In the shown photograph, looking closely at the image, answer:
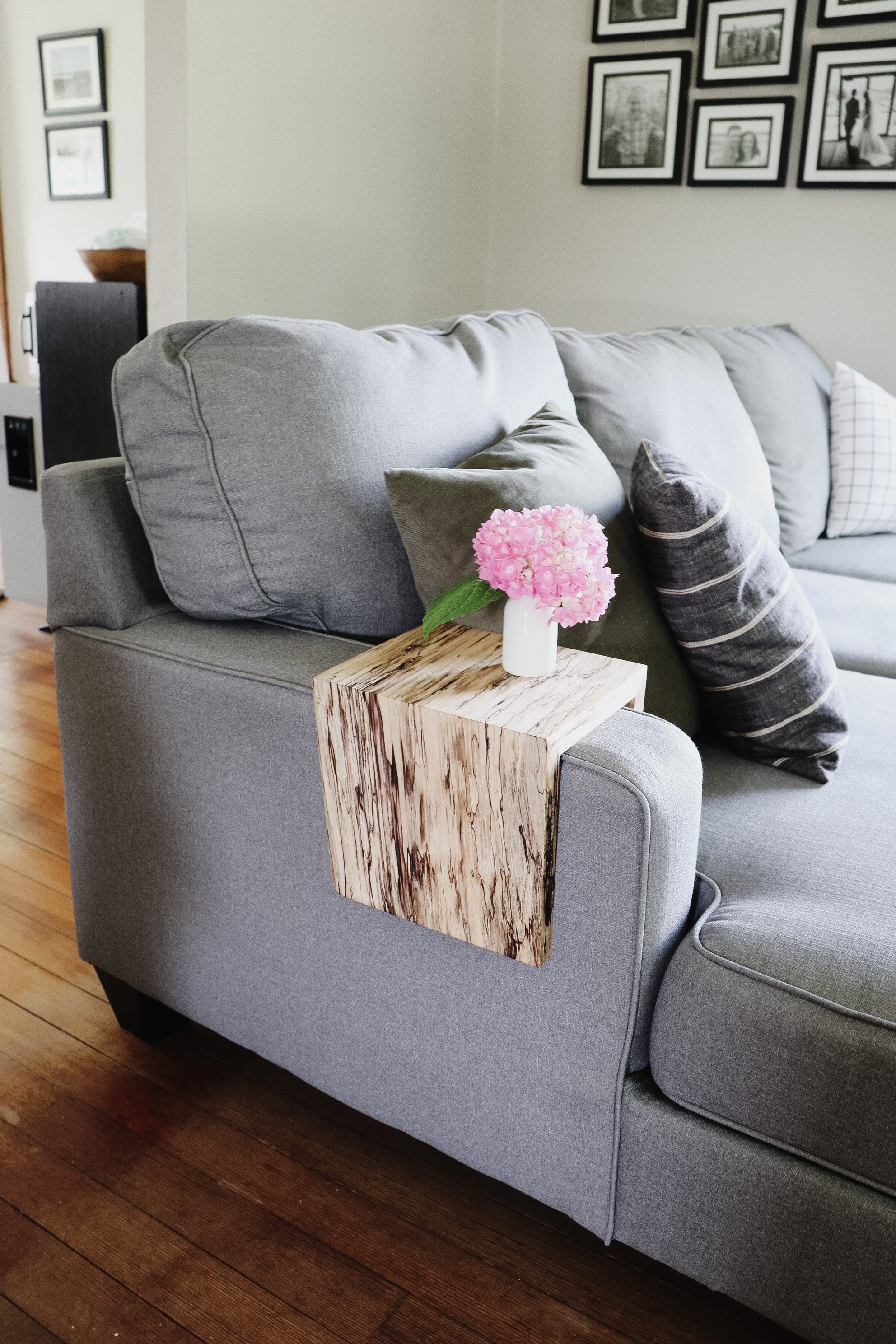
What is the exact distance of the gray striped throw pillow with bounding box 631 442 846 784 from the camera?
115 centimetres

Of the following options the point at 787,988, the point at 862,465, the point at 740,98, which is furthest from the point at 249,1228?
the point at 740,98

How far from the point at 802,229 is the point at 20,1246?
9.78 ft

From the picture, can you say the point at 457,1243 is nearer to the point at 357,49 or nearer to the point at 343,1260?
the point at 343,1260

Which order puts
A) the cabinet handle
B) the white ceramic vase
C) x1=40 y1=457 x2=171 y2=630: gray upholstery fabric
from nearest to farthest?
the white ceramic vase
x1=40 y1=457 x2=171 y2=630: gray upholstery fabric
the cabinet handle

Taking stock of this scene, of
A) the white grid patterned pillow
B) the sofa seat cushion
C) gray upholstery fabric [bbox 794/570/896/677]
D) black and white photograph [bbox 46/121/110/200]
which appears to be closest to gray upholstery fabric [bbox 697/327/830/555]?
the white grid patterned pillow

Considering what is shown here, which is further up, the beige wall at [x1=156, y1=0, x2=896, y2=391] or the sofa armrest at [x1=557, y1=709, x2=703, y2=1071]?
the beige wall at [x1=156, y1=0, x2=896, y2=391]

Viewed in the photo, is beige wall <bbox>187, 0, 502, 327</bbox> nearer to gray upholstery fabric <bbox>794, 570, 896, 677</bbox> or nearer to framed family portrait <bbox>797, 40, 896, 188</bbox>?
framed family portrait <bbox>797, 40, 896, 188</bbox>

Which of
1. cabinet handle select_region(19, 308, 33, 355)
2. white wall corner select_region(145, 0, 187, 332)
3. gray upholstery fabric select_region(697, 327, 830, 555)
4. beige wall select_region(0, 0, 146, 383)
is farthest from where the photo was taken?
beige wall select_region(0, 0, 146, 383)

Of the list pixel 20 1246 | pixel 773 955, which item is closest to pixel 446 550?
pixel 773 955

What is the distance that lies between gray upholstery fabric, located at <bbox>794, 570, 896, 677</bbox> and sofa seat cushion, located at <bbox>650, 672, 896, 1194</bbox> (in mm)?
651

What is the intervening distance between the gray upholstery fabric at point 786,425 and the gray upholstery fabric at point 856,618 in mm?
186

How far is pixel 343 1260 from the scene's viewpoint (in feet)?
3.65

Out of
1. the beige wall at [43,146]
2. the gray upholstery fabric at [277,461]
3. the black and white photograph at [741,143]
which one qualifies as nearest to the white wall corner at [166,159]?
the gray upholstery fabric at [277,461]

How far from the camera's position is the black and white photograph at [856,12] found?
2.63m
